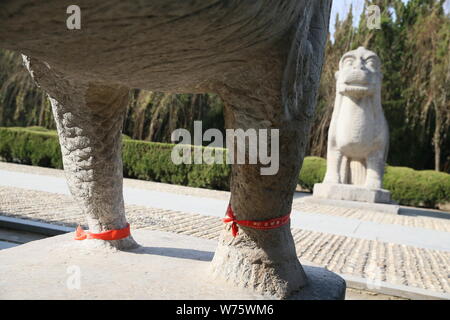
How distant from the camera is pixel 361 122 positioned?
27.4 ft

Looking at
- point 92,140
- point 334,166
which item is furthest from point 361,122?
point 92,140

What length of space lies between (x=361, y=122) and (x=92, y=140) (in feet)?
23.5

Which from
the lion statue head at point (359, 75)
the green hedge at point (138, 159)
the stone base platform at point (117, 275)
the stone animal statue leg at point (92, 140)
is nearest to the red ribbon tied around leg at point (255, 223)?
the stone base platform at point (117, 275)

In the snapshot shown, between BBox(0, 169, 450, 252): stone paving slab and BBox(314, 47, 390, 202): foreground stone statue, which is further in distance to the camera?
BBox(314, 47, 390, 202): foreground stone statue

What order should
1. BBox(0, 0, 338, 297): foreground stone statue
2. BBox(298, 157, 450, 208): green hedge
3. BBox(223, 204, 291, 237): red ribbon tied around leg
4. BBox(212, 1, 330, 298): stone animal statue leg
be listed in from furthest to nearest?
1. BBox(298, 157, 450, 208): green hedge
2. BBox(223, 204, 291, 237): red ribbon tied around leg
3. BBox(212, 1, 330, 298): stone animal statue leg
4. BBox(0, 0, 338, 297): foreground stone statue

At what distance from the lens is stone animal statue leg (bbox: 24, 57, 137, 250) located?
1875mm

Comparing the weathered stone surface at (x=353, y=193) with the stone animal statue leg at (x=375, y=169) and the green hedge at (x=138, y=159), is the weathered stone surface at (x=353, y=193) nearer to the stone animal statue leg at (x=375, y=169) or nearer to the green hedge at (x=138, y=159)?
the stone animal statue leg at (x=375, y=169)

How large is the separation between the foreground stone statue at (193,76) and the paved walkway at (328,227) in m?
1.99

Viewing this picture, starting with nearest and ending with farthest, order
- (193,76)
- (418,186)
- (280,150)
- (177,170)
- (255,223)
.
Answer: (193,76) → (280,150) → (255,223) → (418,186) → (177,170)

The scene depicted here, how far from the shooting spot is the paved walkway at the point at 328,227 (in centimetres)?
382

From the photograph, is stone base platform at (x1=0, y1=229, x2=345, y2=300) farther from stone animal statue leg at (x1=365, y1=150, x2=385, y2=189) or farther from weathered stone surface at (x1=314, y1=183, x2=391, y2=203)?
stone animal statue leg at (x1=365, y1=150, x2=385, y2=189)

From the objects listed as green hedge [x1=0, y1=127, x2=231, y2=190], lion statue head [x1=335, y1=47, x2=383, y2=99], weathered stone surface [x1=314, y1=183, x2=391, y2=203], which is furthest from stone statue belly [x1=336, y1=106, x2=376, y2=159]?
green hedge [x1=0, y1=127, x2=231, y2=190]

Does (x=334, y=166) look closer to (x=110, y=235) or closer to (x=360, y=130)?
(x=360, y=130)

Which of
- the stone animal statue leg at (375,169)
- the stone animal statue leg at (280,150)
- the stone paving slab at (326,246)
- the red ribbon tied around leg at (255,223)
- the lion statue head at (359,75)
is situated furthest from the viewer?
the stone animal statue leg at (375,169)
